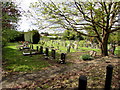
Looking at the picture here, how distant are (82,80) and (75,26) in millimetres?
6440

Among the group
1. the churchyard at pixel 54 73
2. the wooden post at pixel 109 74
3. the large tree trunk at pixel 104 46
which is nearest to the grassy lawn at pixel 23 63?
the churchyard at pixel 54 73

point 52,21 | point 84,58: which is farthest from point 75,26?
point 84,58

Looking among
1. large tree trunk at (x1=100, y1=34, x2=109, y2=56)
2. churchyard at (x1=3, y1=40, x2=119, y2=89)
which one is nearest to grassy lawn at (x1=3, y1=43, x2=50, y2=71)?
churchyard at (x1=3, y1=40, x2=119, y2=89)

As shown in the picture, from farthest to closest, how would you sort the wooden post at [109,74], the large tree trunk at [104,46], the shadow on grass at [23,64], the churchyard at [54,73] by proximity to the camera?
the large tree trunk at [104,46] → the shadow on grass at [23,64] → the churchyard at [54,73] → the wooden post at [109,74]

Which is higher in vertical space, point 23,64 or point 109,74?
point 109,74

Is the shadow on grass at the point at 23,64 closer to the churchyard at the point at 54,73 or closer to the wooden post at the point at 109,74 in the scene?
the churchyard at the point at 54,73

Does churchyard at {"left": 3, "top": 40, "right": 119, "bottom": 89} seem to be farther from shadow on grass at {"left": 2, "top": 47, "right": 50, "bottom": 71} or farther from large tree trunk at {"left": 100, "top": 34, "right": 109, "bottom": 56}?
large tree trunk at {"left": 100, "top": 34, "right": 109, "bottom": 56}

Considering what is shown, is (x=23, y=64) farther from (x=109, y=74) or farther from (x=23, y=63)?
(x=109, y=74)

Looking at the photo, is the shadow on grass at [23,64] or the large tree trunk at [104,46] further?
the large tree trunk at [104,46]

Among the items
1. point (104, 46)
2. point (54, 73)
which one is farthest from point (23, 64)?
point (104, 46)

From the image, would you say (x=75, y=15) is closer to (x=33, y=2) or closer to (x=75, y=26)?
(x=75, y=26)

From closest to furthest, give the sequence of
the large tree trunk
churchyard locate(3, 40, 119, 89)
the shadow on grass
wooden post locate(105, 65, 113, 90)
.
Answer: wooden post locate(105, 65, 113, 90) → churchyard locate(3, 40, 119, 89) → the shadow on grass → the large tree trunk

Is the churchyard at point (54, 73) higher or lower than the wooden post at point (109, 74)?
lower

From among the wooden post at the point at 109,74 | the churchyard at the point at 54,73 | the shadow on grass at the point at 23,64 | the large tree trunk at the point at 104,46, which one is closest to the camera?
the wooden post at the point at 109,74
